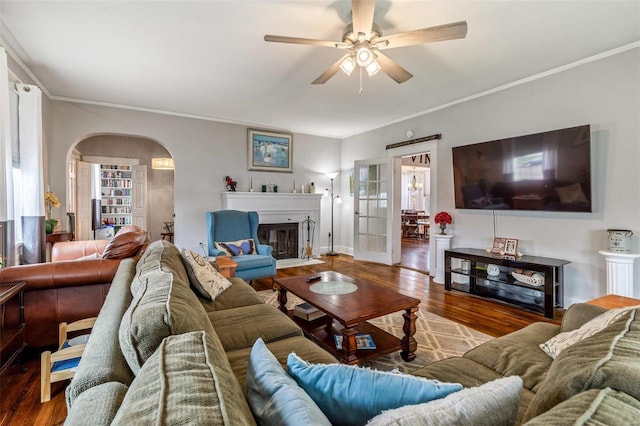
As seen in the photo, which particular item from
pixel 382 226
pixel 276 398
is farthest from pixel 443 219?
pixel 276 398

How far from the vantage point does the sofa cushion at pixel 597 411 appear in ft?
1.68

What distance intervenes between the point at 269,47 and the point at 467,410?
3.02 meters

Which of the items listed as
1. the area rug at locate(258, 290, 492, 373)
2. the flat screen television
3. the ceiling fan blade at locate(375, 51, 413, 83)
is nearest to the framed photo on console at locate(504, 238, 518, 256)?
the flat screen television

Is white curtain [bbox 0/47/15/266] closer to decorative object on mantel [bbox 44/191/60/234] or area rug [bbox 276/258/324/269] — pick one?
decorative object on mantel [bbox 44/191/60/234]

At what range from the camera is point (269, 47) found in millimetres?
2758

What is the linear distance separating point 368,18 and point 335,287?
79.4 inches

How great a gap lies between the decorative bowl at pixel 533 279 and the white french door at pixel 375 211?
2284 mm

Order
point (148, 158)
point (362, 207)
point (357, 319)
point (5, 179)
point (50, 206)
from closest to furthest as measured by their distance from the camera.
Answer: point (357, 319)
point (5, 179)
point (50, 206)
point (362, 207)
point (148, 158)

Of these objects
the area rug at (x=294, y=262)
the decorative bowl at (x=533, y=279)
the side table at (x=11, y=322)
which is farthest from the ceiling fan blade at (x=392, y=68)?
the area rug at (x=294, y=262)

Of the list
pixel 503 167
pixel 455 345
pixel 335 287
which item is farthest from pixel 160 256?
pixel 503 167

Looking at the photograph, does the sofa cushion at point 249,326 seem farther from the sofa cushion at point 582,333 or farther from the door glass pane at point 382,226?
the door glass pane at point 382,226

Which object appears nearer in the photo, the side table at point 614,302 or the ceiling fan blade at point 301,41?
the side table at point 614,302

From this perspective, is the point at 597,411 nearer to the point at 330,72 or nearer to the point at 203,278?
the point at 203,278

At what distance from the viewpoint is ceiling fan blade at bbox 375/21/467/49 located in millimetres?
1912
